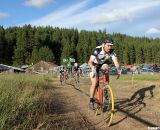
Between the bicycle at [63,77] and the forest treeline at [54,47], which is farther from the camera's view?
the forest treeline at [54,47]

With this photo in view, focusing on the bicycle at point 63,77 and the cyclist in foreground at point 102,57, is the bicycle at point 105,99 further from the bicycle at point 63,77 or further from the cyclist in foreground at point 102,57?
the bicycle at point 63,77

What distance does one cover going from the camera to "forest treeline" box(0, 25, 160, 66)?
14200cm

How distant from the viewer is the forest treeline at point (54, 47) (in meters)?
142

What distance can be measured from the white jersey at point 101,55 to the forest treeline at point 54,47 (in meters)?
122

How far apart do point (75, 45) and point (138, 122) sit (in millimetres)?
166733

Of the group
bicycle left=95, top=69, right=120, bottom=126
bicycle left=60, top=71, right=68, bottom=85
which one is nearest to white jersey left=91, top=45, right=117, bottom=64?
bicycle left=95, top=69, right=120, bottom=126

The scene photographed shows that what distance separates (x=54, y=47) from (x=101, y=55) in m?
159

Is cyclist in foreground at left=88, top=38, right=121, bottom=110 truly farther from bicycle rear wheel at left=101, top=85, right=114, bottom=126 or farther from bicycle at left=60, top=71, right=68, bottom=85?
bicycle at left=60, top=71, right=68, bottom=85

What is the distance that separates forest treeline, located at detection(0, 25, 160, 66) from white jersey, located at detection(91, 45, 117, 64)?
122327 mm

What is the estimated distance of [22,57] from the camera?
14262 centimetres

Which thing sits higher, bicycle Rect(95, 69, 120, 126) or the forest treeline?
the forest treeline

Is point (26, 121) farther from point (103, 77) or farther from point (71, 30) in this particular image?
point (71, 30)

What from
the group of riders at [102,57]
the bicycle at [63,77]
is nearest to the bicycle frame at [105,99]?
the group of riders at [102,57]

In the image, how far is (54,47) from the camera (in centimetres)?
16800
